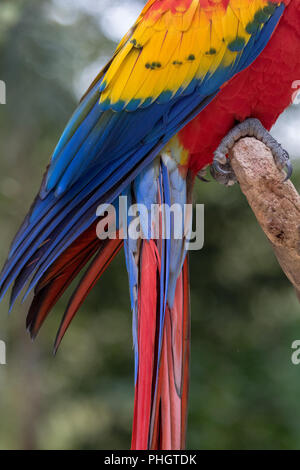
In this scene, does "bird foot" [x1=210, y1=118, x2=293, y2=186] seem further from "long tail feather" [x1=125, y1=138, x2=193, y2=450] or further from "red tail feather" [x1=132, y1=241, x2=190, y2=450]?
"red tail feather" [x1=132, y1=241, x2=190, y2=450]

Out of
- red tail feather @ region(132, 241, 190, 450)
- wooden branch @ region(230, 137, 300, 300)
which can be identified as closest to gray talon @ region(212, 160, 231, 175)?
wooden branch @ region(230, 137, 300, 300)

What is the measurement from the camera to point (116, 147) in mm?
1310

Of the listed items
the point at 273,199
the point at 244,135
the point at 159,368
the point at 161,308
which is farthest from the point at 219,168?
the point at 159,368

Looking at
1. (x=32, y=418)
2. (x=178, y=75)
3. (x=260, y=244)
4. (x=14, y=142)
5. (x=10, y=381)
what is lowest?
(x=32, y=418)

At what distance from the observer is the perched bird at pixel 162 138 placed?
1271 mm

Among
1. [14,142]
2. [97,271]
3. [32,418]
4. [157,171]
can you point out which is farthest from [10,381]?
[157,171]

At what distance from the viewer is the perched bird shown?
1.27 meters

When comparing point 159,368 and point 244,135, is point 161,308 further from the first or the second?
point 244,135

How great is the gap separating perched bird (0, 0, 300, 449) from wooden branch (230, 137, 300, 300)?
8 centimetres

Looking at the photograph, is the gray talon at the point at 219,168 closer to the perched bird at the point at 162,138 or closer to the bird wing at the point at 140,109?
the perched bird at the point at 162,138

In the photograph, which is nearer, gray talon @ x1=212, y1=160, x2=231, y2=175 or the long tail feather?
the long tail feather

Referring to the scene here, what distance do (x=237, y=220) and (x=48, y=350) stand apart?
42.2 inches
